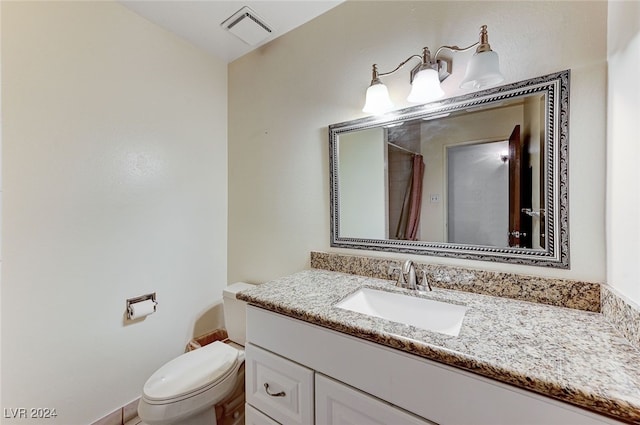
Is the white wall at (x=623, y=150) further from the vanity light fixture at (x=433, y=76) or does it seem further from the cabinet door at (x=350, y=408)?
the cabinet door at (x=350, y=408)

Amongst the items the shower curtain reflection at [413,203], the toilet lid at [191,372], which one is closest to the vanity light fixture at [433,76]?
the shower curtain reflection at [413,203]

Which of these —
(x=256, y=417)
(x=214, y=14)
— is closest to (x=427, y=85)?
(x=214, y=14)

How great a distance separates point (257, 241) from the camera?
1775 millimetres

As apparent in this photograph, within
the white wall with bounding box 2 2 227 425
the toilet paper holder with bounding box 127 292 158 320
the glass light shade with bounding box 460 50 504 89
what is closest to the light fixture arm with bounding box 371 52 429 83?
the glass light shade with bounding box 460 50 504 89

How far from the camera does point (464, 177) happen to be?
1053 millimetres

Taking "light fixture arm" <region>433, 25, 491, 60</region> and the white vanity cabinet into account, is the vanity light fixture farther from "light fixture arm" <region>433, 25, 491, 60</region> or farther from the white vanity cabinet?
the white vanity cabinet

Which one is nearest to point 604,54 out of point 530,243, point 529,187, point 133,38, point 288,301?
point 529,187

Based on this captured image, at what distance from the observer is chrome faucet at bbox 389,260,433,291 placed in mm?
1078

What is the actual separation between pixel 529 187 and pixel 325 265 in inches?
38.0

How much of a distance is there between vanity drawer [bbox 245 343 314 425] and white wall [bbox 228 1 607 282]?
613 mm

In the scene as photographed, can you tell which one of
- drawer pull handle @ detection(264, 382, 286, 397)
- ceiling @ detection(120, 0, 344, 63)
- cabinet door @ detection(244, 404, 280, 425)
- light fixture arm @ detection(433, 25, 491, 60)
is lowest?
cabinet door @ detection(244, 404, 280, 425)

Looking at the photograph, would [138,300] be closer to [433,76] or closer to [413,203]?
[413,203]

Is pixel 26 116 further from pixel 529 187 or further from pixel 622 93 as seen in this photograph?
pixel 622 93

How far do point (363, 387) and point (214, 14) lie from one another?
6.33ft
